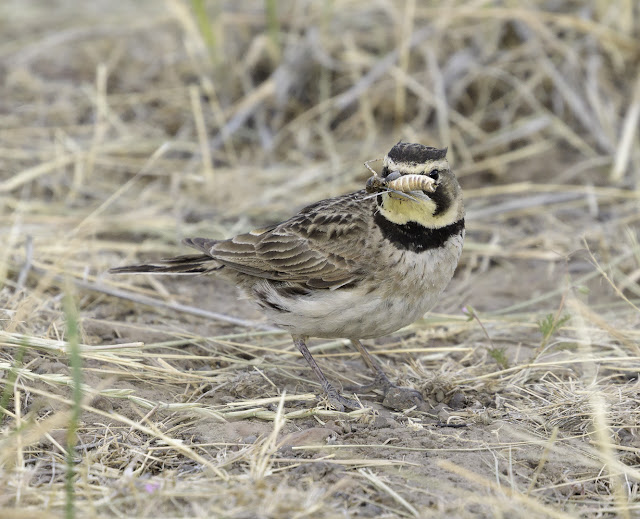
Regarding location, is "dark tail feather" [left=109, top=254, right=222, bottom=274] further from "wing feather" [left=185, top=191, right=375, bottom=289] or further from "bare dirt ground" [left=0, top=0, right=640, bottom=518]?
"bare dirt ground" [left=0, top=0, right=640, bottom=518]

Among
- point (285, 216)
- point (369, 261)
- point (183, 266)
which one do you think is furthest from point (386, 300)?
point (285, 216)

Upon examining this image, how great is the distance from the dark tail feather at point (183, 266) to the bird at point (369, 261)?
290 millimetres

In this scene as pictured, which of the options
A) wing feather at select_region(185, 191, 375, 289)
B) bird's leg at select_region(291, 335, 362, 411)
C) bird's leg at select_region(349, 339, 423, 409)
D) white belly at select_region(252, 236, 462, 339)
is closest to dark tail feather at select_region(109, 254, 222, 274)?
wing feather at select_region(185, 191, 375, 289)

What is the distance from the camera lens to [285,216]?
7125mm

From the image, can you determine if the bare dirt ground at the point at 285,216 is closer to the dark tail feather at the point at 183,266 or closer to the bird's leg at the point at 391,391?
the bird's leg at the point at 391,391

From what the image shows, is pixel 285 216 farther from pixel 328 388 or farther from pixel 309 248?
pixel 328 388

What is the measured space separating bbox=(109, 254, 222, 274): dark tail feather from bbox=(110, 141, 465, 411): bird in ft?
0.95

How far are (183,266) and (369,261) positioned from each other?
135cm

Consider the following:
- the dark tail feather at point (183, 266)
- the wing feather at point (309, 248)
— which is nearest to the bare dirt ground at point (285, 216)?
the dark tail feather at point (183, 266)

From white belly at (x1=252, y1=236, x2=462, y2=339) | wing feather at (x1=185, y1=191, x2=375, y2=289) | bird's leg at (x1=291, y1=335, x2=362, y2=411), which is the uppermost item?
wing feather at (x1=185, y1=191, x2=375, y2=289)

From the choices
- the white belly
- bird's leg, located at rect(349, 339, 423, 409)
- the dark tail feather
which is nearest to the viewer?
the white belly

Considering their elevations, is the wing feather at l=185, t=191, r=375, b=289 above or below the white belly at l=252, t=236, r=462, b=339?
above

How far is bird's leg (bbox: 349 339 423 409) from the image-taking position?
451cm

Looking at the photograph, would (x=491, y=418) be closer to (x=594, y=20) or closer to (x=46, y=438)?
(x=46, y=438)
